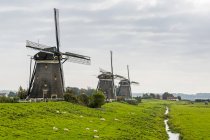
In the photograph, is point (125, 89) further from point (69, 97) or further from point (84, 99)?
point (69, 97)

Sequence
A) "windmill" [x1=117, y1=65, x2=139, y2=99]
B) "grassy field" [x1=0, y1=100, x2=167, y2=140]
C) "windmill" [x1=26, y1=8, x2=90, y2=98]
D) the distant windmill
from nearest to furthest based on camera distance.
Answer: "grassy field" [x1=0, y1=100, x2=167, y2=140]
"windmill" [x1=26, y1=8, x2=90, y2=98]
the distant windmill
"windmill" [x1=117, y1=65, x2=139, y2=99]

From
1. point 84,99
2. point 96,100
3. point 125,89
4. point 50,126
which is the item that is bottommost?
point 50,126

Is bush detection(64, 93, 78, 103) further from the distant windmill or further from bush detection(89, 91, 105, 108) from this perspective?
the distant windmill

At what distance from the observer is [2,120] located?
134 ft

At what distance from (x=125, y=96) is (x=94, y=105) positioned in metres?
74.7

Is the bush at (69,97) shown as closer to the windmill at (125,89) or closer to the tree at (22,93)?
the tree at (22,93)

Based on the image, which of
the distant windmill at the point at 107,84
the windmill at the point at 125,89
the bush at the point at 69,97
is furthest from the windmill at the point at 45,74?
the windmill at the point at 125,89

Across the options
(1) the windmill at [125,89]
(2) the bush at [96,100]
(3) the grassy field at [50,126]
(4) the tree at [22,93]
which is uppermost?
(1) the windmill at [125,89]

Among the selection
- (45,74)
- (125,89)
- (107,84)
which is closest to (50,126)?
(45,74)

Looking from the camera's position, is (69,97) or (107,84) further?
(107,84)

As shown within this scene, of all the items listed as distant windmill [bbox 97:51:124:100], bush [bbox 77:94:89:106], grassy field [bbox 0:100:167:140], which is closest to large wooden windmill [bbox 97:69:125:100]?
distant windmill [bbox 97:51:124:100]

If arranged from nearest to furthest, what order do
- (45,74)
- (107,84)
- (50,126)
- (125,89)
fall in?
(50,126), (45,74), (107,84), (125,89)

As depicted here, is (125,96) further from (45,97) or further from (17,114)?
(17,114)

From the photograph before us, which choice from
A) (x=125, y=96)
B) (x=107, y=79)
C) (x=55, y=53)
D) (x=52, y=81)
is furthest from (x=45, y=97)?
(x=125, y=96)
